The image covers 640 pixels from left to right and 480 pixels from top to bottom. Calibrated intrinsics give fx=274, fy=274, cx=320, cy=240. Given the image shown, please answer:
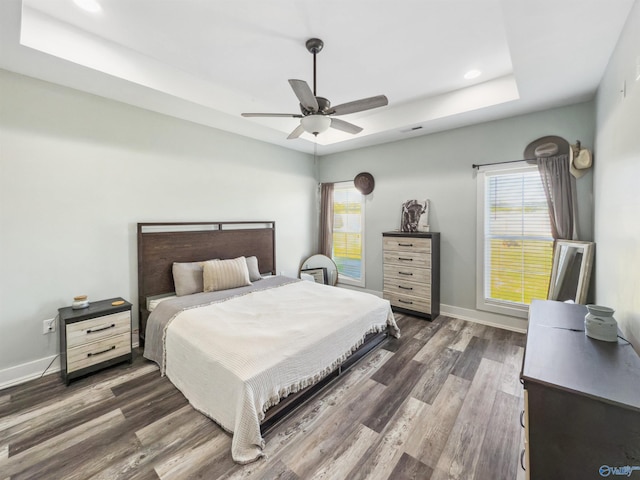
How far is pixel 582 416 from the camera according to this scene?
1.03 metres

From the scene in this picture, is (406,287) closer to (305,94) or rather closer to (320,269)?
(320,269)

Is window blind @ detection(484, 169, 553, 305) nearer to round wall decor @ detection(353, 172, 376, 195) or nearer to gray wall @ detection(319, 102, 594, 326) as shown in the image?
gray wall @ detection(319, 102, 594, 326)

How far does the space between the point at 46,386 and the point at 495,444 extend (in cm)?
352

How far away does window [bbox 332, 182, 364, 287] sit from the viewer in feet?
16.4

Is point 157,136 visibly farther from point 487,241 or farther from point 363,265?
point 487,241

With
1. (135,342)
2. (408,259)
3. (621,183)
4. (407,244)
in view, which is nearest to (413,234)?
(407,244)

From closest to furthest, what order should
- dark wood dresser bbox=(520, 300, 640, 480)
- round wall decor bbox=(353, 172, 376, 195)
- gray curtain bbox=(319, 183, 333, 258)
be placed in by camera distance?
1. dark wood dresser bbox=(520, 300, 640, 480)
2. round wall decor bbox=(353, 172, 376, 195)
3. gray curtain bbox=(319, 183, 333, 258)

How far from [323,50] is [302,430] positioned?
3.07 m

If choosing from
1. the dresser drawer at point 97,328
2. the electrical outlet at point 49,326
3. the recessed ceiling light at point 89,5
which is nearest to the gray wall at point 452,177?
the dresser drawer at point 97,328

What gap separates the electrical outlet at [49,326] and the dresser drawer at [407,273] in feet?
12.8

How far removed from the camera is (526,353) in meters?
1.36

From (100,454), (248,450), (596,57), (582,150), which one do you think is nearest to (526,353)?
(248,450)

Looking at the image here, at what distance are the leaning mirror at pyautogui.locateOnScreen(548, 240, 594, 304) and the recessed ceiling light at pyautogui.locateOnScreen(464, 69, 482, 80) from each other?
6.58 ft

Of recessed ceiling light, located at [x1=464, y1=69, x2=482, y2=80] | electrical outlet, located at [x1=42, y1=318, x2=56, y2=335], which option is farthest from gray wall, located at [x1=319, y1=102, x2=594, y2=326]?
electrical outlet, located at [x1=42, y1=318, x2=56, y2=335]
